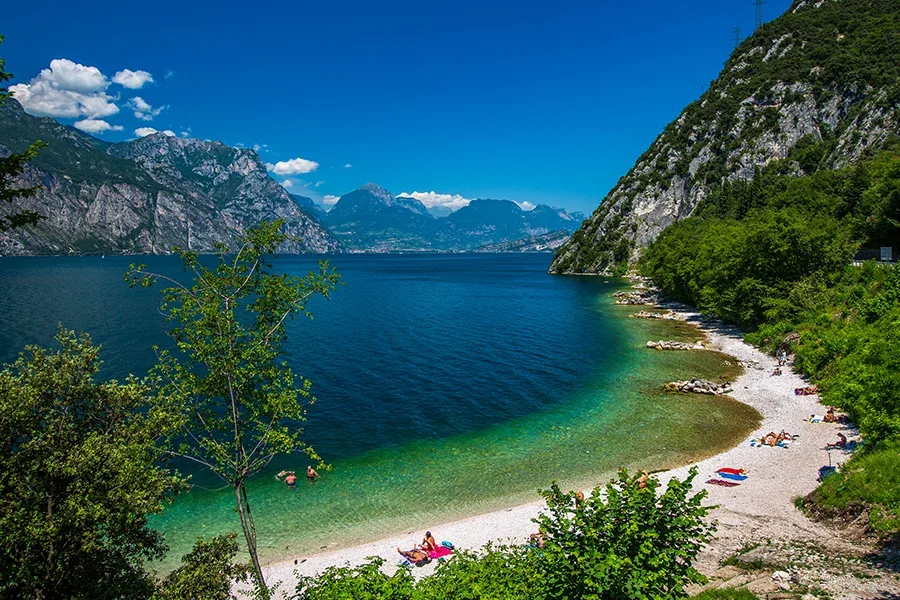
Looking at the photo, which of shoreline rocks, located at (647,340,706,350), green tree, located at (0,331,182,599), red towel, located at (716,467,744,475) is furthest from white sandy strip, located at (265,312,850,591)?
shoreline rocks, located at (647,340,706,350)

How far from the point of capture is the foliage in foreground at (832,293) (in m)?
23.4

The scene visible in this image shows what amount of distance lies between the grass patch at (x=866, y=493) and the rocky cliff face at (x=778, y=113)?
4623 inches

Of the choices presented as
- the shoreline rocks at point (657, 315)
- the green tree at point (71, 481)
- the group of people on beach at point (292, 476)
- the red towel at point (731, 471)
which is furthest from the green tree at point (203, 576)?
the shoreline rocks at point (657, 315)

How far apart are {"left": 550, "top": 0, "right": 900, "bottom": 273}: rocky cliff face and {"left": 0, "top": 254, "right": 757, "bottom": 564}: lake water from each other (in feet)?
284

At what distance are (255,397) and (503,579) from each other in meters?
10.0

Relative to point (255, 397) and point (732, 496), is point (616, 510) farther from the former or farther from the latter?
point (732, 496)

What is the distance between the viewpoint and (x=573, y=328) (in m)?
82.2

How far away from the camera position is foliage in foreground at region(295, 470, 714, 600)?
12633mm

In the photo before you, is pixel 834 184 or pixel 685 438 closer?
pixel 685 438

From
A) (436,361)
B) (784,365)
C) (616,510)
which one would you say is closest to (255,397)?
(616,510)

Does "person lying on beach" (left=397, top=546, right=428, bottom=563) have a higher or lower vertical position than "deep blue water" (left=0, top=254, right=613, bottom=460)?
lower

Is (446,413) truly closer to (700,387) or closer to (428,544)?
(428,544)

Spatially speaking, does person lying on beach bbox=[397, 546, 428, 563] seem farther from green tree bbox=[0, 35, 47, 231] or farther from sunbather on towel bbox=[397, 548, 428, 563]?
green tree bbox=[0, 35, 47, 231]

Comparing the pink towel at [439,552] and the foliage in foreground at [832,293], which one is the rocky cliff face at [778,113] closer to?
the foliage in foreground at [832,293]
